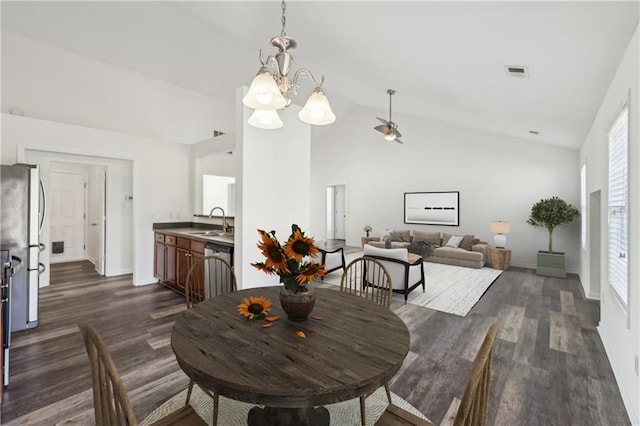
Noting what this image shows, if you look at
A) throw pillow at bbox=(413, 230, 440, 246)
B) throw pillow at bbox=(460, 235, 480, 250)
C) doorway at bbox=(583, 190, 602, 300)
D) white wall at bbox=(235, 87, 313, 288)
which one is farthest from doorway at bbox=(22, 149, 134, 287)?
doorway at bbox=(583, 190, 602, 300)

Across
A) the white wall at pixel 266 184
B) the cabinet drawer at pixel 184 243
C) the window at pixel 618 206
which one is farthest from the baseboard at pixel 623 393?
the cabinet drawer at pixel 184 243

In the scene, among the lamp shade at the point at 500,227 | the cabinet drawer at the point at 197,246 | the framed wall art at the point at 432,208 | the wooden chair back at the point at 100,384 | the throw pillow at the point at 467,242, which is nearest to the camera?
the wooden chair back at the point at 100,384

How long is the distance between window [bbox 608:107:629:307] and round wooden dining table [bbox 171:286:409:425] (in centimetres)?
216

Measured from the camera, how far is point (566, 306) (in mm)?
3918

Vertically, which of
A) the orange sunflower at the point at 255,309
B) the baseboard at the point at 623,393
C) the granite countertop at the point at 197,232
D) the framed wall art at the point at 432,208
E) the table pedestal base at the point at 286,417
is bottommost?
the baseboard at the point at 623,393

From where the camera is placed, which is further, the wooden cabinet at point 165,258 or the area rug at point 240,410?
the wooden cabinet at point 165,258

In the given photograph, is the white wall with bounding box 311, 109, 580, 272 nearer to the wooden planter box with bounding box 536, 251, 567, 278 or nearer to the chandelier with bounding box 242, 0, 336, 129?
the wooden planter box with bounding box 536, 251, 567, 278

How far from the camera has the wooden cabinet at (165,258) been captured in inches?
170

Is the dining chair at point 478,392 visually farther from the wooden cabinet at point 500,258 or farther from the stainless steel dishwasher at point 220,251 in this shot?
the wooden cabinet at point 500,258

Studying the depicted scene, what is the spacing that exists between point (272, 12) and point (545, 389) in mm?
4142

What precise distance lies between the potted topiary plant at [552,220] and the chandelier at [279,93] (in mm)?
5780

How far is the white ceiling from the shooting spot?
1933 millimetres

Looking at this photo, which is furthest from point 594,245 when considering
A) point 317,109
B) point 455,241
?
point 317,109

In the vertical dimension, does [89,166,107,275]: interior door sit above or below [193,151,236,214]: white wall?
below
